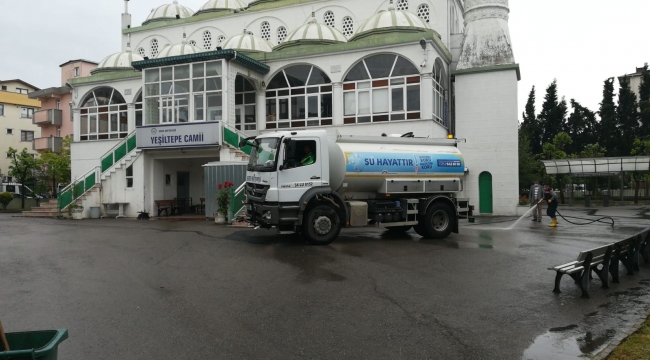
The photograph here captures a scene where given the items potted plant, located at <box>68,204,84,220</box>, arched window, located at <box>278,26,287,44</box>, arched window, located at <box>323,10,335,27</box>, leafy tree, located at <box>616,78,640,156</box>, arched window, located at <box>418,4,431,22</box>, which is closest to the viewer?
potted plant, located at <box>68,204,84,220</box>

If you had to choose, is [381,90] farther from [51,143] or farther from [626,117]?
[626,117]

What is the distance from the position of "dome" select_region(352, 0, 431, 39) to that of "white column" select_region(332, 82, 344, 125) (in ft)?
11.4

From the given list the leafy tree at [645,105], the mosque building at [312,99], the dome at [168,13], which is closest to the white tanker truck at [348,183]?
the mosque building at [312,99]

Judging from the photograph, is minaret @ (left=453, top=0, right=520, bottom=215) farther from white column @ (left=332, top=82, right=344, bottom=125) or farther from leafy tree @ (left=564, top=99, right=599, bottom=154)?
leafy tree @ (left=564, top=99, right=599, bottom=154)

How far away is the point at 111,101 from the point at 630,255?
28517 mm

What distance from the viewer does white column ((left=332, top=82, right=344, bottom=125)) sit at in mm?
24797

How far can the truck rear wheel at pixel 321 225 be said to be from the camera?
12453 millimetres

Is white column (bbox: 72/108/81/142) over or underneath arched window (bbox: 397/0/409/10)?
underneath

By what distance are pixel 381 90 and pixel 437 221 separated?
11.3m

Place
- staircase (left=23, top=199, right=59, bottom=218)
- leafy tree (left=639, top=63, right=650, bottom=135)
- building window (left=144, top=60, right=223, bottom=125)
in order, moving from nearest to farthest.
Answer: building window (left=144, top=60, right=223, bottom=125), staircase (left=23, top=199, right=59, bottom=218), leafy tree (left=639, top=63, right=650, bottom=135)

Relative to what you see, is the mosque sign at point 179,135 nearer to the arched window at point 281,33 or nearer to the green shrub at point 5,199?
the arched window at point 281,33

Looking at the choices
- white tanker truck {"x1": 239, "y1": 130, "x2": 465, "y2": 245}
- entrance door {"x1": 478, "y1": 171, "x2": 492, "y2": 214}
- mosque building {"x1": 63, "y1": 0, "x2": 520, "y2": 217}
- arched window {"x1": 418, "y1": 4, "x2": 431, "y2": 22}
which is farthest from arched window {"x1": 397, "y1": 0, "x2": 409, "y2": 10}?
white tanker truck {"x1": 239, "y1": 130, "x2": 465, "y2": 245}

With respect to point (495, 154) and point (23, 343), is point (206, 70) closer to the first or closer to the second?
point (495, 154)

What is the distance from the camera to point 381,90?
79.2 ft
